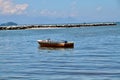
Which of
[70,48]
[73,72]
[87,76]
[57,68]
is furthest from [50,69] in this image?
[70,48]

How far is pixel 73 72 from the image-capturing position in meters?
28.5

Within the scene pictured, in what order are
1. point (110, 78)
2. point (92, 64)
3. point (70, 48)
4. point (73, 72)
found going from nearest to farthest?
point (110, 78) → point (73, 72) → point (92, 64) → point (70, 48)

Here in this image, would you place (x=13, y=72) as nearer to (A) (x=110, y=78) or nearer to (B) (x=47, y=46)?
(A) (x=110, y=78)

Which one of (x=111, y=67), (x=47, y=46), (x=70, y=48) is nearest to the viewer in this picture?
(x=111, y=67)

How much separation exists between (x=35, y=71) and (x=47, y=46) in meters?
27.4

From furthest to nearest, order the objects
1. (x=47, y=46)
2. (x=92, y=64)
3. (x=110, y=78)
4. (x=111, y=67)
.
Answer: (x=47, y=46), (x=92, y=64), (x=111, y=67), (x=110, y=78)

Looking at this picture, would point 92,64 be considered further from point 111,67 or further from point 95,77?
point 95,77

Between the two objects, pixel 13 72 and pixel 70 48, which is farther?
pixel 70 48

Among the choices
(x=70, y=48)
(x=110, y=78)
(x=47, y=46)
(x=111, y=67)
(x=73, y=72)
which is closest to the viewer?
(x=110, y=78)

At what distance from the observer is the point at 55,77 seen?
26.2 m

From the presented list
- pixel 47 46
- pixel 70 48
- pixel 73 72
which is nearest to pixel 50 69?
pixel 73 72

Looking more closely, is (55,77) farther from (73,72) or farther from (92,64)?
(92,64)

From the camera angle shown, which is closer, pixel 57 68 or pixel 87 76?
pixel 87 76

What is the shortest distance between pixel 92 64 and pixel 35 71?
5878 mm
